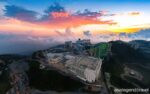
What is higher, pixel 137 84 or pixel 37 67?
pixel 37 67

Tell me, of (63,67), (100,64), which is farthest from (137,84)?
(63,67)

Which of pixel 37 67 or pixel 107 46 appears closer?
pixel 37 67

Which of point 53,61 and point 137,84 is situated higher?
point 53,61

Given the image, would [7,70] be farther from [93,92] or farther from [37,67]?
[93,92]

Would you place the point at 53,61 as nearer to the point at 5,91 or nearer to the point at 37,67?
the point at 37,67

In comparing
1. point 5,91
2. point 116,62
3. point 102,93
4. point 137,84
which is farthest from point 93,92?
point 116,62

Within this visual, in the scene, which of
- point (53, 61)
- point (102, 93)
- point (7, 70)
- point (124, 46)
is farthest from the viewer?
point (124, 46)

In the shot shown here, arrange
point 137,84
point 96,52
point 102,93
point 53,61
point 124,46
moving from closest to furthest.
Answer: point 102,93 < point 137,84 < point 53,61 < point 96,52 < point 124,46

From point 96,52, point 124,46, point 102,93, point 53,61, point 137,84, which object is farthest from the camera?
point 124,46

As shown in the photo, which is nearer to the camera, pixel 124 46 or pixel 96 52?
pixel 96 52
